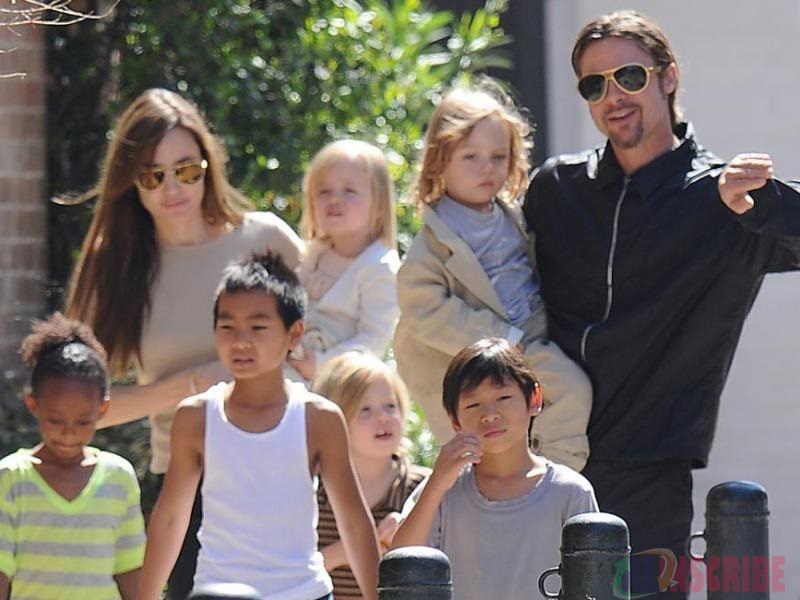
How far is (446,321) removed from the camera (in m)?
4.49

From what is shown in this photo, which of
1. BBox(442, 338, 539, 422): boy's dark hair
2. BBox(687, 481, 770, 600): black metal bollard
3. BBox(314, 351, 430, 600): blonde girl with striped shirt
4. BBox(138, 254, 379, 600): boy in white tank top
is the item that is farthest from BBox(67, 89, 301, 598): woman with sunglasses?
BBox(687, 481, 770, 600): black metal bollard

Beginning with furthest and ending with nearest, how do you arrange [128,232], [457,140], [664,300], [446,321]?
[128,232]
[457,140]
[446,321]
[664,300]

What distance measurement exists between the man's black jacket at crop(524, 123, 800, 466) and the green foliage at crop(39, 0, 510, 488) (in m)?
2.21

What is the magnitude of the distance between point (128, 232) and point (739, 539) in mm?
1939

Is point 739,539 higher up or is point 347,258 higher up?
point 347,258

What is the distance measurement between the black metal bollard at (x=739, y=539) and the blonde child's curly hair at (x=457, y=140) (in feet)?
4.06

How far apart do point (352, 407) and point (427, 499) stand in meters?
1.07

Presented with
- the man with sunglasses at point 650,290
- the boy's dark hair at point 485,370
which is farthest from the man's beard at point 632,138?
the boy's dark hair at point 485,370

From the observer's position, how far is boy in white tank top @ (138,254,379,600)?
12.8 ft

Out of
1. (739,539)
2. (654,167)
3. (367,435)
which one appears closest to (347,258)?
(367,435)

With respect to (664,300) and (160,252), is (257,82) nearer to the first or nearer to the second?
(160,252)

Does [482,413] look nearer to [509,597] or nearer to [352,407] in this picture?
[509,597]

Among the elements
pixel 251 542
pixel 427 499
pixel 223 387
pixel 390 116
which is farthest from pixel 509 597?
pixel 390 116

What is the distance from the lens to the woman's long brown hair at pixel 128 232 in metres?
4.72
